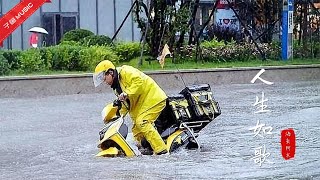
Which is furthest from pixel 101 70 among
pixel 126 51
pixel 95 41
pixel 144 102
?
pixel 95 41

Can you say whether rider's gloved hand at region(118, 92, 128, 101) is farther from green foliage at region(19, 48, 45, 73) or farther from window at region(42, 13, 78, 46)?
window at region(42, 13, 78, 46)

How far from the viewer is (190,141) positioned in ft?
36.9

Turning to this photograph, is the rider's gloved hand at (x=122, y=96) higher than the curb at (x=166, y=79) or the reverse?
higher

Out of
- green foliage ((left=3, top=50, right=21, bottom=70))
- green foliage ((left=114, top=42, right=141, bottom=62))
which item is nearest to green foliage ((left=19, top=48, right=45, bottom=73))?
green foliage ((left=3, top=50, right=21, bottom=70))

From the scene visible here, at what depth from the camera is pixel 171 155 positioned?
10781 millimetres

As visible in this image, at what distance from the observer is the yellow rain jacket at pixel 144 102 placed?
1074 cm

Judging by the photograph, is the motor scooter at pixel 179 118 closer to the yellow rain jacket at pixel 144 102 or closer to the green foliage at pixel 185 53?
the yellow rain jacket at pixel 144 102

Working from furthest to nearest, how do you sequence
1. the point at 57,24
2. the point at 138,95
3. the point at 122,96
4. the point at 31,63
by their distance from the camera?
the point at 57,24 < the point at 31,63 < the point at 138,95 < the point at 122,96

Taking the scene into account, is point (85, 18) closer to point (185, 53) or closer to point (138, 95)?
point (185, 53)

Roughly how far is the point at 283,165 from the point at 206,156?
55.5 inches

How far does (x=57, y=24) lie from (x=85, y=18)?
4.25ft

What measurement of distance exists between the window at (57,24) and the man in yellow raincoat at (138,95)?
26940 mm

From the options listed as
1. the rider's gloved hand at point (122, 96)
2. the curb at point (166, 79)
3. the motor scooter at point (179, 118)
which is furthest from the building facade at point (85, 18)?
the rider's gloved hand at point (122, 96)

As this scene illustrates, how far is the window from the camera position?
124 feet
